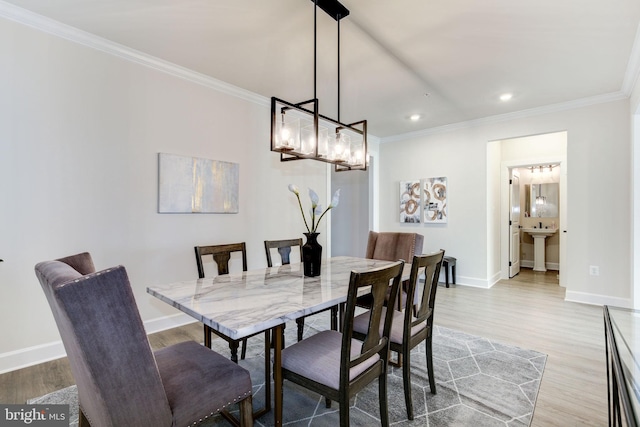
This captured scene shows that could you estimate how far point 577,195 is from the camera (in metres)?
4.09

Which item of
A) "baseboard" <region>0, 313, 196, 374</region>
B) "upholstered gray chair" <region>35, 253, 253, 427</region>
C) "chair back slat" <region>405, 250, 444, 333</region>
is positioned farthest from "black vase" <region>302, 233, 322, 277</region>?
"baseboard" <region>0, 313, 196, 374</region>

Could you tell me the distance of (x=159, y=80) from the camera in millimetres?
3064

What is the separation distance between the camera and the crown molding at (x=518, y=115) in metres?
3.88

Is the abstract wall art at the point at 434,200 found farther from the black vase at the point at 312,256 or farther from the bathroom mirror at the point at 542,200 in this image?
the black vase at the point at 312,256

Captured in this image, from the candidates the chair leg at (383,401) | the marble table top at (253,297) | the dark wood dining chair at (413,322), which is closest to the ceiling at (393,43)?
the dark wood dining chair at (413,322)

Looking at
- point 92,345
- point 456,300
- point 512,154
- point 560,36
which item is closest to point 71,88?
point 92,345

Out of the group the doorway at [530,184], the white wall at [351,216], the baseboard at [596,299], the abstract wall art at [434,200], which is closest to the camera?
the baseboard at [596,299]

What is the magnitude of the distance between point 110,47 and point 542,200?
7782 millimetres

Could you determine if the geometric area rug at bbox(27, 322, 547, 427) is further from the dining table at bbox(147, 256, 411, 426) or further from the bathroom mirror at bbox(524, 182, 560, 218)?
the bathroom mirror at bbox(524, 182, 560, 218)

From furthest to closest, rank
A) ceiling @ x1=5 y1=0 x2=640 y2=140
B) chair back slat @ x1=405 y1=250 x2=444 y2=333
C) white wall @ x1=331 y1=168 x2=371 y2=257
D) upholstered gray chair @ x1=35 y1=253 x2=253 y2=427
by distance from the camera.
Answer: white wall @ x1=331 y1=168 x2=371 y2=257 < ceiling @ x1=5 y1=0 x2=640 y2=140 < chair back slat @ x1=405 y1=250 x2=444 y2=333 < upholstered gray chair @ x1=35 y1=253 x2=253 y2=427

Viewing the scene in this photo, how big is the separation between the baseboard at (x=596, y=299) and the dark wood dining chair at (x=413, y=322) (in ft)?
10.9

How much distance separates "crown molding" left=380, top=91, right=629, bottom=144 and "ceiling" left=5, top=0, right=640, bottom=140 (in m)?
0.12

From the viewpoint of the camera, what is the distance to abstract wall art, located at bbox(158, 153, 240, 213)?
308cm

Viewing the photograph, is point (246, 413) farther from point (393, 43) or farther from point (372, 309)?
point (393, 43)
